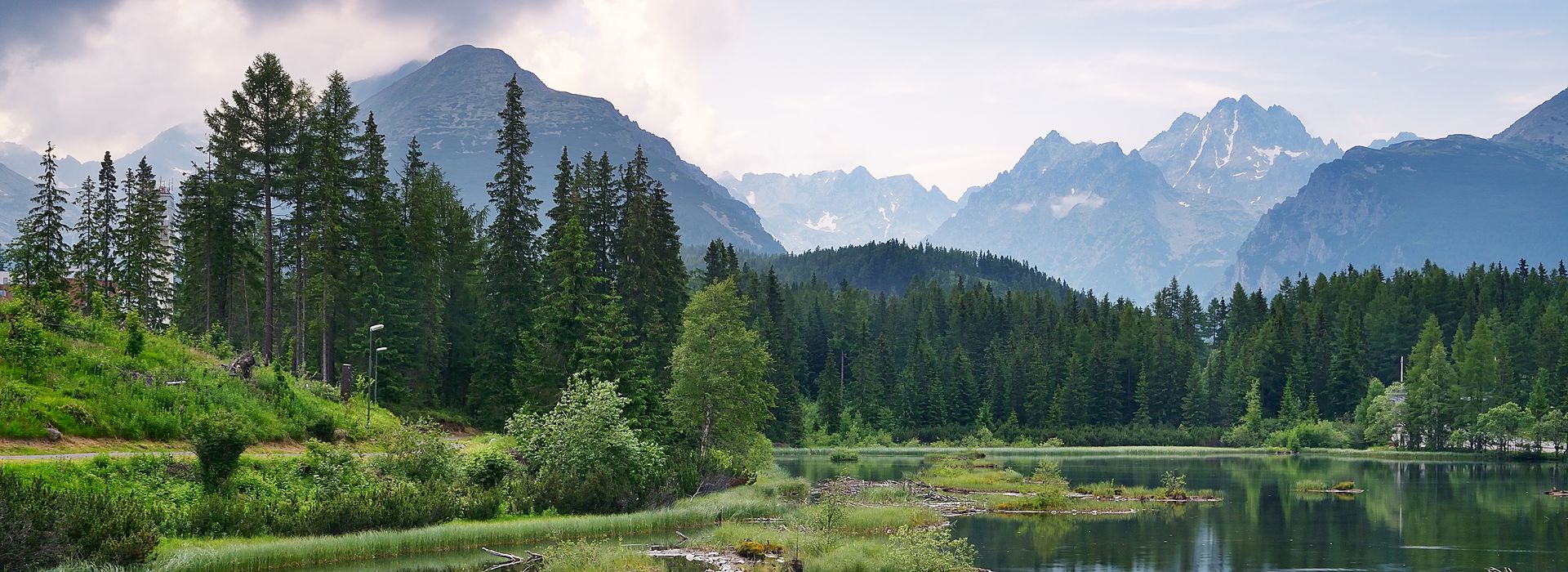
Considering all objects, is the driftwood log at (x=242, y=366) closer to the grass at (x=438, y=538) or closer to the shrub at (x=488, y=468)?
the shrub at (x=488, y=468)

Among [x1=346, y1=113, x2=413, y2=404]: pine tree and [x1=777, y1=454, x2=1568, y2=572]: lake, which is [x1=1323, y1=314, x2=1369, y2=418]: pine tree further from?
[x1=346, y1=113, x2=413, y2=404]: pine tree

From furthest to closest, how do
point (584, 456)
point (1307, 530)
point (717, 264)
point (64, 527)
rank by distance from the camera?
point (717, 264) < point (1307, 530) < point (584, 456) < point (64, 527)

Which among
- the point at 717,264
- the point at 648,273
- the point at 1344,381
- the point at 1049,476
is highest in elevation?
the point at 717,264

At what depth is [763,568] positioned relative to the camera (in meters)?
37.4

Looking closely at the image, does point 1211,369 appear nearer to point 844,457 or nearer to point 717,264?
point 844,457

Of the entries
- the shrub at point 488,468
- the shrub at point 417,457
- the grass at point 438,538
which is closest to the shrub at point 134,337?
the shrub at point 417,457

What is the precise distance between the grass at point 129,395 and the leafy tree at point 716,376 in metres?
20.3

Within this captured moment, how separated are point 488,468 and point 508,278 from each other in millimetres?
34648

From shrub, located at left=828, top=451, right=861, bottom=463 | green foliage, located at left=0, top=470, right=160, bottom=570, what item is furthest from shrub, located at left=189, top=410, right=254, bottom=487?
shrub, located at left=828, top=451, right=861, bottom=463

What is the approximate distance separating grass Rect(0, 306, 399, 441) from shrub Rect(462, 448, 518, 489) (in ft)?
24.0

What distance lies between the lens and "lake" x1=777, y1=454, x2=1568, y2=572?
44.4 meters

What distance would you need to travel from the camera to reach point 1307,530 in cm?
5531

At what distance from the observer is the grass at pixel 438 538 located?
34031 millimetres

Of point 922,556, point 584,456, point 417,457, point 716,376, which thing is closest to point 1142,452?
point 716,376
